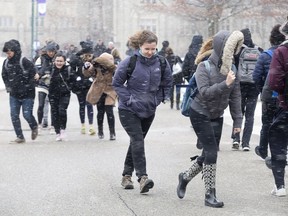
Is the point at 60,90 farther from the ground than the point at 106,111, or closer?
farther from the ground

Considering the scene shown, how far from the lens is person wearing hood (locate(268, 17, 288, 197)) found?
7.29 metres

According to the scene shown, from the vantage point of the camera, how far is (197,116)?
7402mm

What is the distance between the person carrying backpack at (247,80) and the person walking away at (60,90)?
129 inches

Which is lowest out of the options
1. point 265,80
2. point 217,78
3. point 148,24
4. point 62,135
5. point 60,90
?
point 62,135

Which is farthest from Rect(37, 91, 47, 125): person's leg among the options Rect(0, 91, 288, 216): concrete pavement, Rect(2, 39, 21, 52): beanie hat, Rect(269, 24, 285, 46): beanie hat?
Rect(269, 24, 285, 46): beanie hat

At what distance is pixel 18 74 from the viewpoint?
41.1 feet

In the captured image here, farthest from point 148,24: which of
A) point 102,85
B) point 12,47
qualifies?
point 12,47

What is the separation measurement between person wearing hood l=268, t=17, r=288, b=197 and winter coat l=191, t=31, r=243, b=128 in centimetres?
43

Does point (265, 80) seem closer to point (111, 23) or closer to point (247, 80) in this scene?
Answer: point (247, 80)

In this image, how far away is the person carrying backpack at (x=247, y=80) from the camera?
37.0 feet

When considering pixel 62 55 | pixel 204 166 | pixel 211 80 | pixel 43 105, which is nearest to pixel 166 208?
pixel 204 166

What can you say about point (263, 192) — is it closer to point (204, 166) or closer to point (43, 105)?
point (204, 166)

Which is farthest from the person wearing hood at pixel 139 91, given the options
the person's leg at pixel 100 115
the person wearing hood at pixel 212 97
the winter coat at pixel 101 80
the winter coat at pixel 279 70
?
the person's leg at pixel 100 115

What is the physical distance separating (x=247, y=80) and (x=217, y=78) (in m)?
4.19
